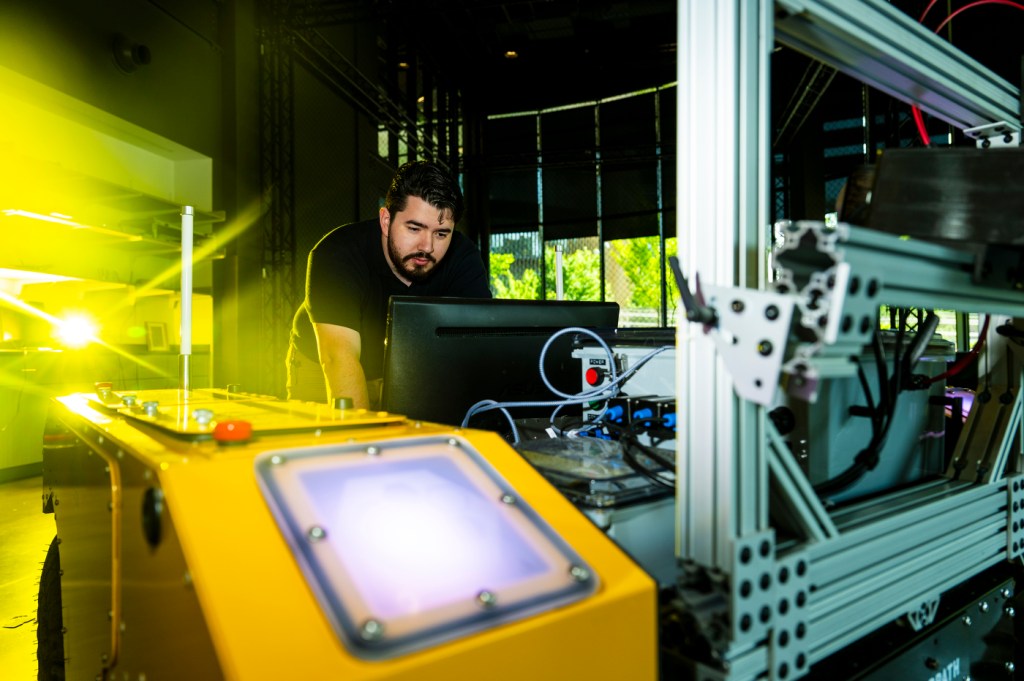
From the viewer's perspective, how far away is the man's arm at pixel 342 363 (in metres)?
1.63

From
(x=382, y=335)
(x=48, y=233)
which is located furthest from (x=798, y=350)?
(x=48, y=233)

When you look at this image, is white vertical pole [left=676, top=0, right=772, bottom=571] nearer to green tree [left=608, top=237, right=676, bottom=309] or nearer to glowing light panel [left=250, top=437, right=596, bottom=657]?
glowing light panel [left=250, top=437, right=596, bottom=657]

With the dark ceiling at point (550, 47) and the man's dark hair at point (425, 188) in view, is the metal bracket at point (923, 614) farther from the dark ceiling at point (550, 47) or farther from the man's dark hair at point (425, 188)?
the dark ceiling at point (550, 47)

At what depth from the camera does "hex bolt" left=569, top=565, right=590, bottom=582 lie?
54cm

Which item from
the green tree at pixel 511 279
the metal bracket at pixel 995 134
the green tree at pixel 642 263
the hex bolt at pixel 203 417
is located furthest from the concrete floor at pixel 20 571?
the green tree at pixel 642 263

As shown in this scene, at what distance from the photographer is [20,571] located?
7.97 feet

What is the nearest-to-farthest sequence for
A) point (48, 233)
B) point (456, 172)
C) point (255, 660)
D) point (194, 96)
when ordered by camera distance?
point (255, 660)
point (48, 233)
point (194, 96)
point (456, 172)

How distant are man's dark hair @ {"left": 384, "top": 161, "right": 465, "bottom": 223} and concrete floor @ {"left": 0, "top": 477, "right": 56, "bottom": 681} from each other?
161cm

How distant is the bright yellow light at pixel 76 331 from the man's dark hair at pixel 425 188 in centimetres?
370

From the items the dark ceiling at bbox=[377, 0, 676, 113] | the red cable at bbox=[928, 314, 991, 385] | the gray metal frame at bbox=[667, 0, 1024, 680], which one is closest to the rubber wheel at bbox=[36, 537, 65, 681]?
the gray metal frame at bbox=[667, 0, 1024, 680]

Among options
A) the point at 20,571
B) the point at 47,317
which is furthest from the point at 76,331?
the point at 20,571

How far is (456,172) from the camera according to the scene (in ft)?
31.9

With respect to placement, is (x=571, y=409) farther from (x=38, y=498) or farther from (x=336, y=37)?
(x=336, y=37)

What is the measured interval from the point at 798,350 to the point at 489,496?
1.03 ft
